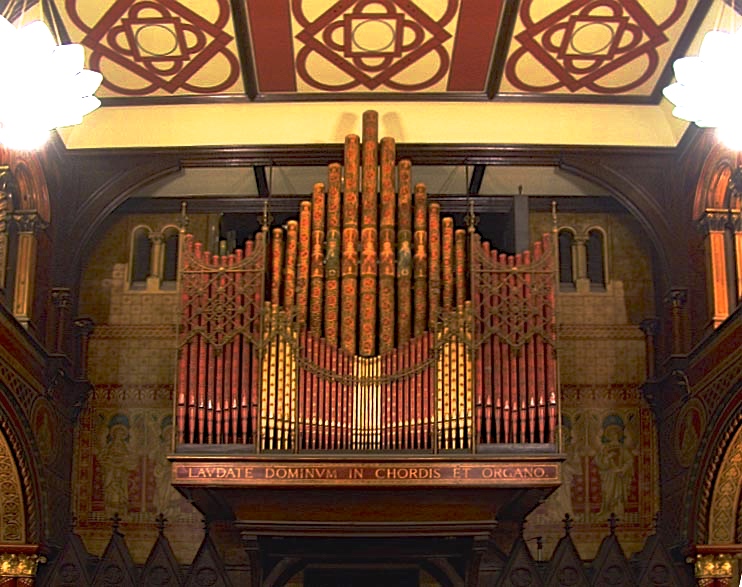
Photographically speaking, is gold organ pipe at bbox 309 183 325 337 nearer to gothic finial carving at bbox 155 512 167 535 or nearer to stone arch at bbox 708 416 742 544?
gothic finial carving at bbox 155 512 167 535

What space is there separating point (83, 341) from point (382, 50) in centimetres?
494

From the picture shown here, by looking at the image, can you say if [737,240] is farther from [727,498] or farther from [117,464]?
[117,464]

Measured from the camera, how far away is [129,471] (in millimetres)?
15352

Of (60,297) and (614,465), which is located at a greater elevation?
(60,297)

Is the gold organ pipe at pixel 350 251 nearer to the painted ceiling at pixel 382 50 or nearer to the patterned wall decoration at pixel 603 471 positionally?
the painted ceiling at pixel 382 50

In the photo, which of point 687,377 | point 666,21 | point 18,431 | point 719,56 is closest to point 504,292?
point 687,377

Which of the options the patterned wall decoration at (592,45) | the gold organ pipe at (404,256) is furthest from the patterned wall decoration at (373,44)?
the gold organ pipe at (404,256)

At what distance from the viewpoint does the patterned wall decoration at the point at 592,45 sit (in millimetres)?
12867

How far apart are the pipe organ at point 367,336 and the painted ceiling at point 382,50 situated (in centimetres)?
117

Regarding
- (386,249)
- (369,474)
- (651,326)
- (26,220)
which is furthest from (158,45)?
(651,326)

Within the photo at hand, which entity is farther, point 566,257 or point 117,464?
point 566,257

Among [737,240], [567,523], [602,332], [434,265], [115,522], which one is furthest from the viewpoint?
[602,332]

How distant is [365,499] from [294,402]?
1225 millimetres

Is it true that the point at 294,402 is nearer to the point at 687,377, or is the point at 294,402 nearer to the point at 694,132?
the point at 687,377
